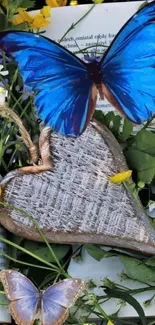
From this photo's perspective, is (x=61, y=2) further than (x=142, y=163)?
Yes

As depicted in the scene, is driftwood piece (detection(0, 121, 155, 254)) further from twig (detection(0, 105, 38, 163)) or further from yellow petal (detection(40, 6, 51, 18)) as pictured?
yellow petal (detection(40, 6, 51, 18))

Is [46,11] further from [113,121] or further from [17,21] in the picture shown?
[113,121]

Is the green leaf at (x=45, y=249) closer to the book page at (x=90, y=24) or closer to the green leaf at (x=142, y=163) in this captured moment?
the green leaf at (x=142, y=163)

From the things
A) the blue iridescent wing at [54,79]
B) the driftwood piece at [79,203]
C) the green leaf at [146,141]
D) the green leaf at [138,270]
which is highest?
the blue iridescent wing at [54,79]

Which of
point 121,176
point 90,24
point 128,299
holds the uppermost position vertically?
point 90,24

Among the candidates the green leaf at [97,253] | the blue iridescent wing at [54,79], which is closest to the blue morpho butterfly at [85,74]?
the blue iridescent wing at [54,79]

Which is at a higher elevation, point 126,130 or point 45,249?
point 126,130

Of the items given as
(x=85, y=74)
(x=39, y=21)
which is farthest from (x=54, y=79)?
(x=39, y=21)
